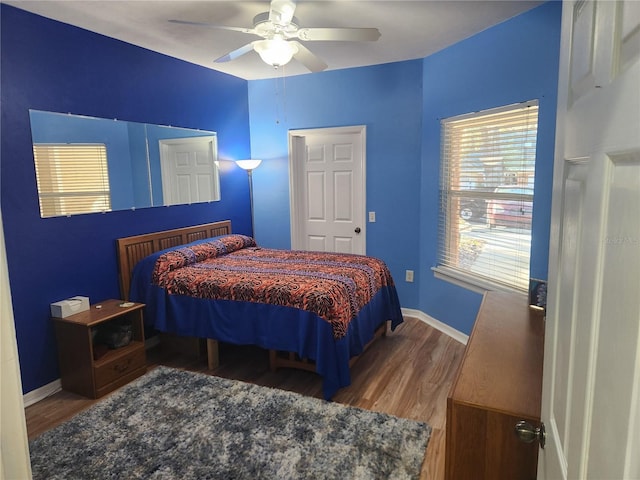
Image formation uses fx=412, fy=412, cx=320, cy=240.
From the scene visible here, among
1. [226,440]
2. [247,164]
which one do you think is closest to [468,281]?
[226,440]

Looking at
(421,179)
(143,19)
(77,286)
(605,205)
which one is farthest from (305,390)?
(143,19)

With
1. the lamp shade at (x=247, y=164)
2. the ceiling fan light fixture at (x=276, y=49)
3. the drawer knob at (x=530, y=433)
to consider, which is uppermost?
the ceiling fan light fixture at (x=276, y=49)

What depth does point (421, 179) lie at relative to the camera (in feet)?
13.4

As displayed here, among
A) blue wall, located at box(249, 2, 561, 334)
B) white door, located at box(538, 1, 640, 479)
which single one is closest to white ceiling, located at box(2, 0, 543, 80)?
blue wall, located at box(249, 2, 561, 334)

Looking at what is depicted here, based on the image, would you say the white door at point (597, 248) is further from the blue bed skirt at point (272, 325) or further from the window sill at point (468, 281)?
the window sill at point (468, 281)

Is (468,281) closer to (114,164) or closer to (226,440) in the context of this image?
(226,440)

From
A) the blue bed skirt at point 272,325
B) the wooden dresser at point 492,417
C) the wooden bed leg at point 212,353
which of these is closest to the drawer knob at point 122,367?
the blue bed skirt at point 272,325

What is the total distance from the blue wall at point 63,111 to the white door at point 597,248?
119 inches

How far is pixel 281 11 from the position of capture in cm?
232

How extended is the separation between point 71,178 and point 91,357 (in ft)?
4.20

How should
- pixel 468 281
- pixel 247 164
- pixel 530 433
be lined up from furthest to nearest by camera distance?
pixel 247 164
pixel 468 281
pixel 530 433

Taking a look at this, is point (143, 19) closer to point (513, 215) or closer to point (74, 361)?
point (74, 361)

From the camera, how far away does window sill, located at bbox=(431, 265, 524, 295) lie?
3.25 meters

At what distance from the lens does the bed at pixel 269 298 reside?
272 centimetres
